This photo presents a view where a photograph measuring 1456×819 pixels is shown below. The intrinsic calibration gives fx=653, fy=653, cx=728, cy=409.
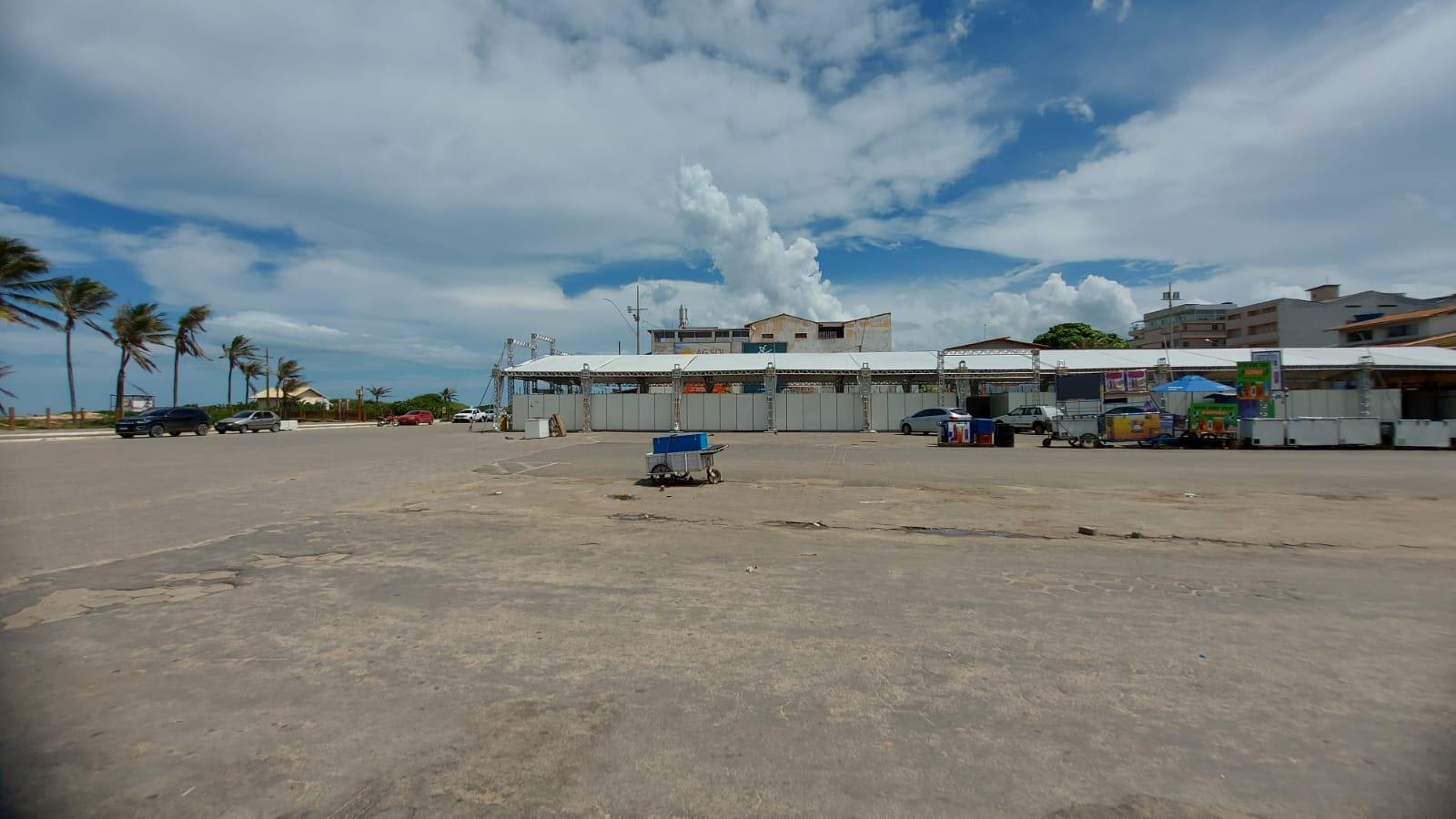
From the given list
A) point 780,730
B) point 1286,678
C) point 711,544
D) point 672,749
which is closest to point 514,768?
point 672,749

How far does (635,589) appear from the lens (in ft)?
19.6

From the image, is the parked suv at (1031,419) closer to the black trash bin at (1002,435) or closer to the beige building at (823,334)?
the black trash bin at (1002,435)

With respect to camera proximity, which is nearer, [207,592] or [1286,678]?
[1286,678]

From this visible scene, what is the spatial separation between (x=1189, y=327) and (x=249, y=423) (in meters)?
106

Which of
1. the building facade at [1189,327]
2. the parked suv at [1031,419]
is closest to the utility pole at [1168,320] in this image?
the building facade at [1189,327]

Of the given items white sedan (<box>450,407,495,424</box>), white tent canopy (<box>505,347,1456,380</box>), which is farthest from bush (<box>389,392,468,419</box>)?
white tent canopy (<box>505,347,1456,380</box>)

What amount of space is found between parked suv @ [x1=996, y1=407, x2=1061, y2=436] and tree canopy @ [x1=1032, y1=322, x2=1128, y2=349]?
40965 millimetres

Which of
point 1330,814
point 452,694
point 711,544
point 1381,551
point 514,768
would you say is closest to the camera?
point 1330,814

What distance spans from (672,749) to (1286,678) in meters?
3.70

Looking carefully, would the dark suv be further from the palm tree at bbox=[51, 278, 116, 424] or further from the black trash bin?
the black trash bin

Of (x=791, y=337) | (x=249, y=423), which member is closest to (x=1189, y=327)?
(x=791, y=337)

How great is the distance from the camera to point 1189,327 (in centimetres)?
8900

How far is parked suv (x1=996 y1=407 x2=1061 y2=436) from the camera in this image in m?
31.9

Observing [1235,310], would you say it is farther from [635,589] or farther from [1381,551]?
[635,589]
